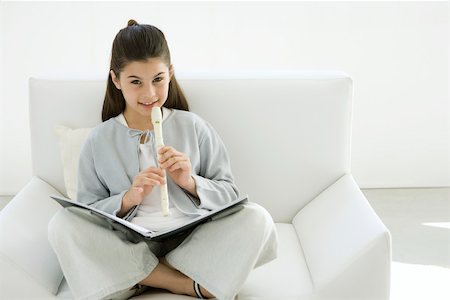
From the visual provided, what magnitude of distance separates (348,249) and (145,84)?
70cm

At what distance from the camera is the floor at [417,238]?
2666mm

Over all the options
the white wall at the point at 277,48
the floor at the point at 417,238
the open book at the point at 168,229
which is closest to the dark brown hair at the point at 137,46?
the open book at the point at 168,229

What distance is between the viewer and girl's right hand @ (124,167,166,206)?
76.4 inches

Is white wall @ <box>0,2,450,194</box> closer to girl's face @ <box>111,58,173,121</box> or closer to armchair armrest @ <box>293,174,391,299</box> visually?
girl's face @ <box>111,58,173,121</box>

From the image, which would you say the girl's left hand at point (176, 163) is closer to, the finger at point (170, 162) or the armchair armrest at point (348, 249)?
the finger at point (170, 162)

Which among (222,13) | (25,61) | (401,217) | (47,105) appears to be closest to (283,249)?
(47,105)

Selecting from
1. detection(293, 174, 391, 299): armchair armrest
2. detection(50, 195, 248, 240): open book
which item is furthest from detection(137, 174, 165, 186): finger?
detection(293, 174, 391, 299): armchair armrest

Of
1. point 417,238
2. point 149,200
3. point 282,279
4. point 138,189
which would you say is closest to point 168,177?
point 149,200

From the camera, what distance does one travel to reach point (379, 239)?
1.84 m

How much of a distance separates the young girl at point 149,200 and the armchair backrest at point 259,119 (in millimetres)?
83

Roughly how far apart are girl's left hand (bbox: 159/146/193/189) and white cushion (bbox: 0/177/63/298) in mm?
390

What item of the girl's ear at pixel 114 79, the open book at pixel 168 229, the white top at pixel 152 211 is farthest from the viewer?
the girl's ear at pixel 114 79

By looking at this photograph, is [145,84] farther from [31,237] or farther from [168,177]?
[31,237]

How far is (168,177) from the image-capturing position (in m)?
2.13
